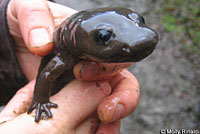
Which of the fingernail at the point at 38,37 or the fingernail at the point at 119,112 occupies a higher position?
the fingernail at the point at 38,37

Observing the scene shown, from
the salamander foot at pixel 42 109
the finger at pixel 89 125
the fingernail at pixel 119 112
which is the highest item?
the salamander foot at pixel 42 109

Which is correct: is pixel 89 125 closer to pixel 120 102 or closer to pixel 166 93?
pixel 120 102

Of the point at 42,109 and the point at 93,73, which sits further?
the point at 93,73

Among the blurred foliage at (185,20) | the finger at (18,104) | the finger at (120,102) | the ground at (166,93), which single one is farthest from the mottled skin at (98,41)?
the blurred foliage at (185,20)

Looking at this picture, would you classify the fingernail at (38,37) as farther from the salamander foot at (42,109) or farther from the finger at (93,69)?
the salamander foot at (42,109)

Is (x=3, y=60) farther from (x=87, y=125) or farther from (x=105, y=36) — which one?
(x=105, y=36)

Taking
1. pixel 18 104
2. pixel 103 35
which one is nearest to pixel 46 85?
pixel 18 104

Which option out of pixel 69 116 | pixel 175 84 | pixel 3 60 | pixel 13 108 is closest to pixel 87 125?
pixel 69 116
